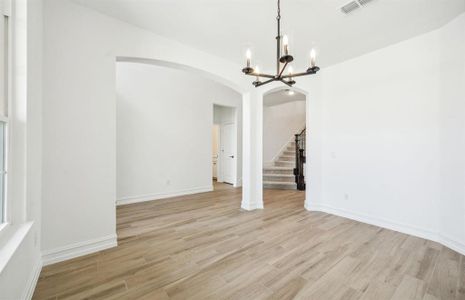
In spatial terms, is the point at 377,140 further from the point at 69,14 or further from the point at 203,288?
the point at 69,14

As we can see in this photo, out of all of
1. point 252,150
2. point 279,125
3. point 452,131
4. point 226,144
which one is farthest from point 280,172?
point 452,131

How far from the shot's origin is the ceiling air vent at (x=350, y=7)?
2109mm

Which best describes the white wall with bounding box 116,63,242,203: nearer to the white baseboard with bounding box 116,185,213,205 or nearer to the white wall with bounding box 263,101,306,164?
the white baseboard with bounding box 116,185,213,205

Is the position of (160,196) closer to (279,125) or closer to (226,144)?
(226,144)

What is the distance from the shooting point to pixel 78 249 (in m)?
2.14

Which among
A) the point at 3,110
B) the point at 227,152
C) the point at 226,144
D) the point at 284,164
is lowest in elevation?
the point at 284,164

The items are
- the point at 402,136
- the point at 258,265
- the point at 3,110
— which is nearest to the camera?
the point at 3,110

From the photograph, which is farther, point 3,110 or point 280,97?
point 280,97

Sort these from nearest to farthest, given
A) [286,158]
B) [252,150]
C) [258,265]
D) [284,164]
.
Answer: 1. [258,265]
2. [252,150]
3. [284,164]
4. [286,158]

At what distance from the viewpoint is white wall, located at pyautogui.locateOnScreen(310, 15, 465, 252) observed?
240cm

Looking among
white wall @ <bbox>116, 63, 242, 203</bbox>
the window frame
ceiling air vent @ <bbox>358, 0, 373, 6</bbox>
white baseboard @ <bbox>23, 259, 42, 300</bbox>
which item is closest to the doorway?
white wall @ <bbox>116, 63, 242, 203</bbox>

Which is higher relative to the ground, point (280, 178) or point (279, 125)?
point (279, 125)

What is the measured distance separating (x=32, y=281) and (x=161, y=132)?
11.5 feet

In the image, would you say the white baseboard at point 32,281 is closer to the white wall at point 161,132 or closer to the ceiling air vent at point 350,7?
the white wall at point 161,132
